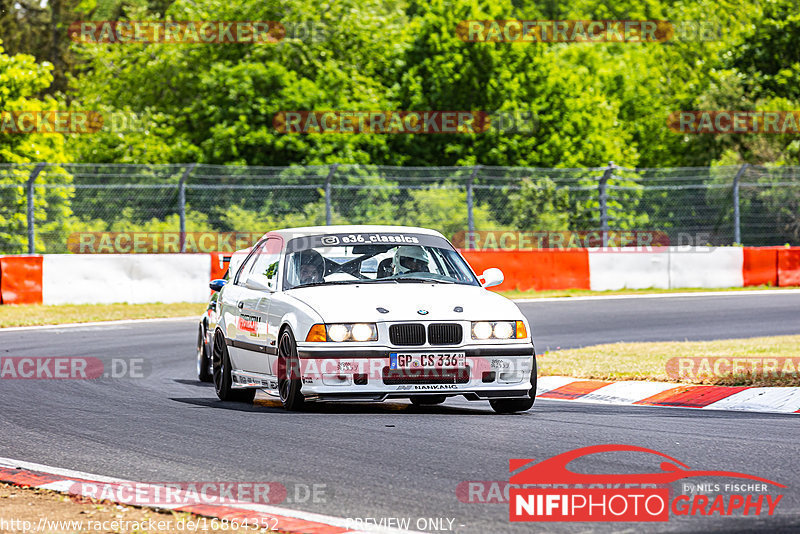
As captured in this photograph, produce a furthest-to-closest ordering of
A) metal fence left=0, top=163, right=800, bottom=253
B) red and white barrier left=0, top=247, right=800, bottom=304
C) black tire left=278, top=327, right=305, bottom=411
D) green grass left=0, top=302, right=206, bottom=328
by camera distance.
→ metal fence left=0, top=163, right=800, bottom=253, red and white barrier left=0, top=247, right=800, bottom=304, green grass left=0, top=302, right=206, bottom=328, black tire left=278, top=327, right=305, bottom=411

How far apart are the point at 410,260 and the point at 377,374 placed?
5.07 ft

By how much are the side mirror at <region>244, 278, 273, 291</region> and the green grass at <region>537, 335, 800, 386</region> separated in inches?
130

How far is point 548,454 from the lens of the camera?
7.06m

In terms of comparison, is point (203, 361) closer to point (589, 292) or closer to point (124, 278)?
point (124, 278)

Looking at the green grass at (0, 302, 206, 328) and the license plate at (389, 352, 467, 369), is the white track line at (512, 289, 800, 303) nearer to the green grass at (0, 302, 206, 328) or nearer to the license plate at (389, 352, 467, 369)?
the green grass at (0, 302, 206, 328)

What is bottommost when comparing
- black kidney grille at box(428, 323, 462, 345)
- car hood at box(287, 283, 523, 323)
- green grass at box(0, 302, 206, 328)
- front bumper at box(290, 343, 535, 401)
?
green grass at box(0, 302, 206, 328)

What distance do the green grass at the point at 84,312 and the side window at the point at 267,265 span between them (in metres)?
9.12

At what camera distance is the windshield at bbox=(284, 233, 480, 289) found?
973 cm

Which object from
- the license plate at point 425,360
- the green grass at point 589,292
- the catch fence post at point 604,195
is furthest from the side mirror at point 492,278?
the catch fence post at point 604,195

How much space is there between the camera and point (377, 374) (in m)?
8.69

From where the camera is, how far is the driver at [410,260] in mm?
Result: 9898

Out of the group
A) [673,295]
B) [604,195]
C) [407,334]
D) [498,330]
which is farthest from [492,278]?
[604,195]

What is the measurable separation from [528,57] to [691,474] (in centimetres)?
3551

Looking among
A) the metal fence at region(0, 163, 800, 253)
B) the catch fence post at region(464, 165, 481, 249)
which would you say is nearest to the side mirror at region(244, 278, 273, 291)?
the metal fence at region(0, 163, 800, 253)
